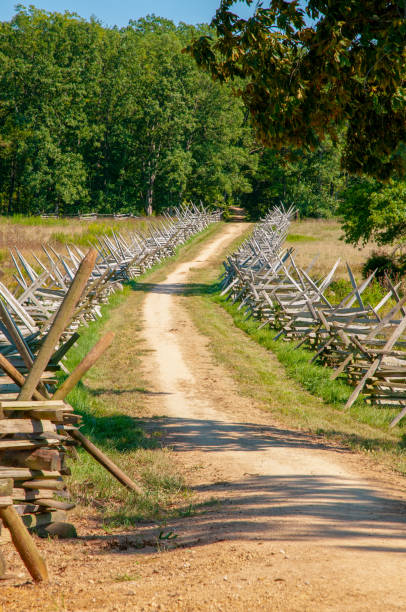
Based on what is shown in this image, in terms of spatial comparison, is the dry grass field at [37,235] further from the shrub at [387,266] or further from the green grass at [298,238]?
the green grass at [298,238]

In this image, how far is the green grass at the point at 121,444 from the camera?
6.18 meters

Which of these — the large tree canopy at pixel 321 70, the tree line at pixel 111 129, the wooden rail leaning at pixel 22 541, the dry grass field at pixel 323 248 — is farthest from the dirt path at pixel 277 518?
the tree line at pixel 111 129

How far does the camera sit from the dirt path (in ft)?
12.2

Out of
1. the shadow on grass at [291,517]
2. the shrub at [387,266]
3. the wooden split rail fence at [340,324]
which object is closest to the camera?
the shadow on grass at [291,517]

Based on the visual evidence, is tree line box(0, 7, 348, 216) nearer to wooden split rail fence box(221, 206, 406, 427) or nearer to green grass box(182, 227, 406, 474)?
wooden split rail fence box(221, 206, 406, 427)

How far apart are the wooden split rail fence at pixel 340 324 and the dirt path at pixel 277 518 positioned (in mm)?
2506

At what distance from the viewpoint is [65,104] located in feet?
188

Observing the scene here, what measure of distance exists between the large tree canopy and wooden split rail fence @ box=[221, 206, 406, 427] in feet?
11.6

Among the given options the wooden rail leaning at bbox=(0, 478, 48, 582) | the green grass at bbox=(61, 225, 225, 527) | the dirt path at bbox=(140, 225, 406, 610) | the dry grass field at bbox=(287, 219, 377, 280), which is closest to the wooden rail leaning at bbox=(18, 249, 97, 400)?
the wooden rail leaning at bbox=(0, 478, 48, 582)

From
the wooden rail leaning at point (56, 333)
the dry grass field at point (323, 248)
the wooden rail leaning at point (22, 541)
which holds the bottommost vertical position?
the dry grass field at point (323, 248)

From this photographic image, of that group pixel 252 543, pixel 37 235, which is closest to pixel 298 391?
pixel 252 543

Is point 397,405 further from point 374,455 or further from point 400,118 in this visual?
point 400,118

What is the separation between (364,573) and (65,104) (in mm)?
59802

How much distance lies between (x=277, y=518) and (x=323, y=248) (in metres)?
34.6
